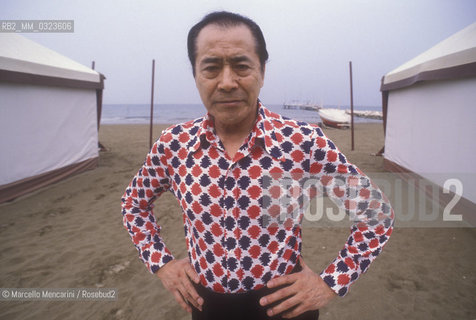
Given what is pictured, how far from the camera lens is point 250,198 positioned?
1.14 metres

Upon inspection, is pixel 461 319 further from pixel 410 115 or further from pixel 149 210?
pixel 410 115

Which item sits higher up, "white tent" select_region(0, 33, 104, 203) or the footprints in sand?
"white tent" select_region(0, 33, 104, 203)

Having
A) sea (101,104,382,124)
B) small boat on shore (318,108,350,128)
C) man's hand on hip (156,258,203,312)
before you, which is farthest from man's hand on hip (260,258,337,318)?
sea (101,104,382,124)

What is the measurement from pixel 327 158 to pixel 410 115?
6.67 m

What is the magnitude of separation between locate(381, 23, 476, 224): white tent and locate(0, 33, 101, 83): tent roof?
316 inches

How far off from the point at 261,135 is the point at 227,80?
0.27 metres

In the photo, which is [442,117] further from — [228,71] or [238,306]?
[238,306]

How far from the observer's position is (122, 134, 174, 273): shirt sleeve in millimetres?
1350

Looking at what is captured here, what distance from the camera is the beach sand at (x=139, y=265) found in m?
2.86

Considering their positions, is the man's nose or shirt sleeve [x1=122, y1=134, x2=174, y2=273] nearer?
the man's nose

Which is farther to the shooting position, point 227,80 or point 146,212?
point 146,212

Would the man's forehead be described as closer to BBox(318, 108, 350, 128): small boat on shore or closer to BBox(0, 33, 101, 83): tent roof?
BBox(0, 33, 101, 83): tent roof

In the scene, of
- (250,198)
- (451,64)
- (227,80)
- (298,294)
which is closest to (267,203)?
(250,198)

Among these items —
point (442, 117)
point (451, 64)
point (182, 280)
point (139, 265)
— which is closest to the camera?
point (182, 280)
